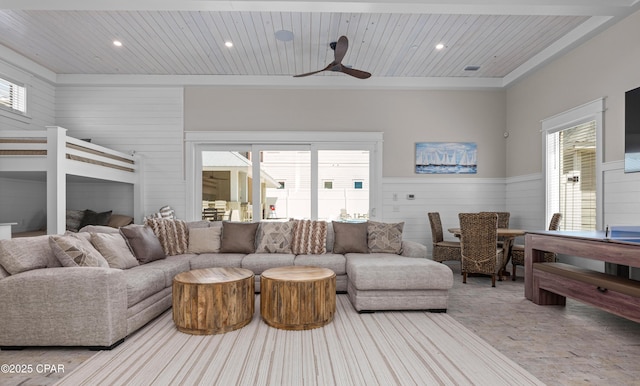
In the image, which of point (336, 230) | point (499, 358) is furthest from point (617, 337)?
point (336, 230)

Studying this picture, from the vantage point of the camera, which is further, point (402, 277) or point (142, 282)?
point (402, 277)

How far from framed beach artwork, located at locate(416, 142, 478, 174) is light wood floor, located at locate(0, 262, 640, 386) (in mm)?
2722

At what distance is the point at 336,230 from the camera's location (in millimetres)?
4492

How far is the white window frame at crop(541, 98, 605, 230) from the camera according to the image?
13.1ft

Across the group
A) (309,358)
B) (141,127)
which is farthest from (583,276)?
(141,127)

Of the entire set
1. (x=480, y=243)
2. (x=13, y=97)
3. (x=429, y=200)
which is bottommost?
(x=480, y=243)

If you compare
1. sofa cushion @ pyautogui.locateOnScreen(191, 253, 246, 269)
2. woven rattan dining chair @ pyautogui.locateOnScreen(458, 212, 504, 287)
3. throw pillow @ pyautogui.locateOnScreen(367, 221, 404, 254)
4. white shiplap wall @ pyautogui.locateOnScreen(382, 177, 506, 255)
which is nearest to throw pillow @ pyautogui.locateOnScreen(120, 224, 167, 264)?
sofa cushion @ pyautogui.locateOnScreen(191, 253, 246, 269)

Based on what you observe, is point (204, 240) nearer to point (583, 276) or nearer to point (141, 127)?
point (141, 127)

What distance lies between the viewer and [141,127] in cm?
587

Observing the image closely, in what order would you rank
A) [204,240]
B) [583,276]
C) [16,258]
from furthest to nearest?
[204,240], [583,276], [16,258]

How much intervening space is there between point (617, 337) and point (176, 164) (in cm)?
606

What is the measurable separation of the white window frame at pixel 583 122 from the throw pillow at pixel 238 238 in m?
4.21

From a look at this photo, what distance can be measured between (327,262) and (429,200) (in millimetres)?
2862

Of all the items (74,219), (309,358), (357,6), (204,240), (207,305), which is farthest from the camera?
(74,219)
